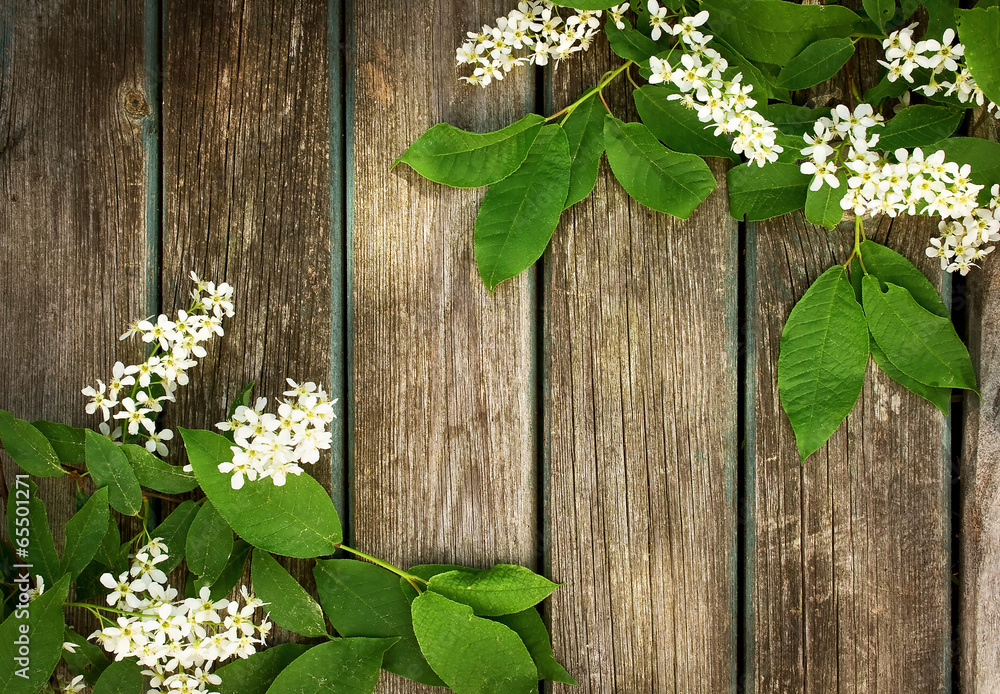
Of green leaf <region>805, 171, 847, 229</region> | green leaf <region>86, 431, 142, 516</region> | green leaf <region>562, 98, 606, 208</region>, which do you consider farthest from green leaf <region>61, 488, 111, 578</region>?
green leaf <region>805, 171, 847, 229</region>

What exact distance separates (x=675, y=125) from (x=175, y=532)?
2.73 ft

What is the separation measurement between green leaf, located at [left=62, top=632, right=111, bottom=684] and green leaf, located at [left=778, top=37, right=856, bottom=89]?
112cm

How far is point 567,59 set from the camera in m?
0.98

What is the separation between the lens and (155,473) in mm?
879

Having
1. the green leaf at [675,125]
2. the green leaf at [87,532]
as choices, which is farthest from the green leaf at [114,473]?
the green leaf at [675,125]

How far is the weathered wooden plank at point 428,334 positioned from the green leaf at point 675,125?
165 mm

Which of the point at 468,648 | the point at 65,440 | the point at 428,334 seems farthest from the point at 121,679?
the point at 428,334

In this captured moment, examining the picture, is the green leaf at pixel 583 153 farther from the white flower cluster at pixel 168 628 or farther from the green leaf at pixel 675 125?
the white flower cluster at pixel 168 628

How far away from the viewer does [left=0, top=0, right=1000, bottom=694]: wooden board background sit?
0.97m

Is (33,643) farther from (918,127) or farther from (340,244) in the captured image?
(918,127)

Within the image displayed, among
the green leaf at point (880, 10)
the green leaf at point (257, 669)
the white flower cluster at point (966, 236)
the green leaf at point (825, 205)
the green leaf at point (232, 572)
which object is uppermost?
the green leaf at point (880, 10)

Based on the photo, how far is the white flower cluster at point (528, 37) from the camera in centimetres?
92

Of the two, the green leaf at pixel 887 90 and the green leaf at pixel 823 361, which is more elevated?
the green leaf at pixel 887 90

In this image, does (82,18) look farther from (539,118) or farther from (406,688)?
(406,688)
